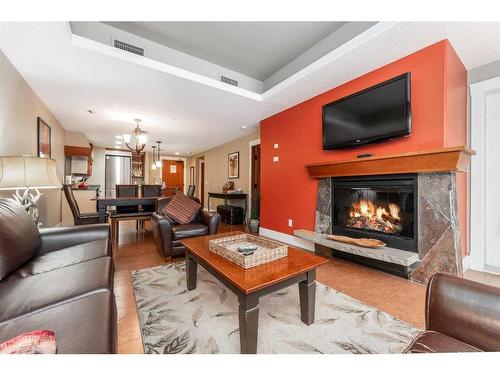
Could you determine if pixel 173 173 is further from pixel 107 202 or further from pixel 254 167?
pixel 107 202

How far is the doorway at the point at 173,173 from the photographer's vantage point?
9.41m

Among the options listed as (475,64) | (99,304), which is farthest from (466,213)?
(99,304)

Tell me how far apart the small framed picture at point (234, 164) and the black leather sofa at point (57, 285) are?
4.42 metres

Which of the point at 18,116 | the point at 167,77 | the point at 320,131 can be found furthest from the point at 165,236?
the point at 320,131

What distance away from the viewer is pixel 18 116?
8.55ft

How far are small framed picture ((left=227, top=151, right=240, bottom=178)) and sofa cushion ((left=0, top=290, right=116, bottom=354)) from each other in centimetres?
528

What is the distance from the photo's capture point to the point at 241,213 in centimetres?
550

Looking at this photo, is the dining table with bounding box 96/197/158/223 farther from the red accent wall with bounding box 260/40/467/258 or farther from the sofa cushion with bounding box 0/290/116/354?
the sofa cushion with bounding box 0/290/116/354

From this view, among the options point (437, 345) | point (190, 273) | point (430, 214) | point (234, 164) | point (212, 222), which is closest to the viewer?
point (437, 345)

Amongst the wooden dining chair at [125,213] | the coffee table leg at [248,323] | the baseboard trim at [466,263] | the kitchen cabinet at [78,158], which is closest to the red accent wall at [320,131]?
the baseboard trim at [466,263]

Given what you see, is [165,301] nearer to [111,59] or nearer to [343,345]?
[343,345]

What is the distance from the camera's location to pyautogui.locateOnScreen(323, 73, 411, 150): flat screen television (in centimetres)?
221

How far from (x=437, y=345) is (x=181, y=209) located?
2.97 metres

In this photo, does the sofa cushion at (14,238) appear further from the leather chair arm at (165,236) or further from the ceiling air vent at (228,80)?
the ceiling air vent at (228,80)
